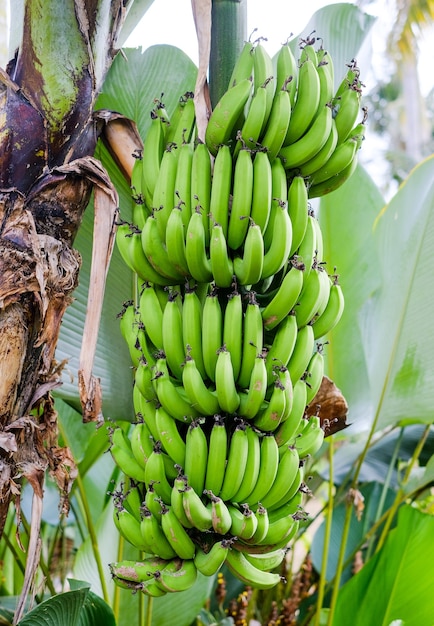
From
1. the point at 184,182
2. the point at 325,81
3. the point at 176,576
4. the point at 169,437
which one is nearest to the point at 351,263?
the point at 325,81

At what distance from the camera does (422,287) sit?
4.83 ft

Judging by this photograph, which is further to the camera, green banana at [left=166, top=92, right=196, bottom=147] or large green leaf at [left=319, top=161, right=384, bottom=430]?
large green leaf at [left=319, top=161, right=384, bottom=430]

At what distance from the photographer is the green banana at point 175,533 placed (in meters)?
0.82

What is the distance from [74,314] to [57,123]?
0.42 meters

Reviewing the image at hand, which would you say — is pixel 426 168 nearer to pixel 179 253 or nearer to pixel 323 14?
pixel 323 14

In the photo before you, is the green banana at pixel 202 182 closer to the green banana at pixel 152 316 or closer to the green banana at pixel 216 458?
the green banana at pixel 152 316

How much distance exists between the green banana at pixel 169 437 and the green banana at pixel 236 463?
75mm

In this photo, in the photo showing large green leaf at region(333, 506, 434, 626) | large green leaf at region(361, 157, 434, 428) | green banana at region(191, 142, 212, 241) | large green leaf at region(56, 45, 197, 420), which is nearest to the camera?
green banana at region(191, 142, 212, 241)

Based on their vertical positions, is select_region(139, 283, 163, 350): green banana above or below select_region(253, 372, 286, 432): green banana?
above

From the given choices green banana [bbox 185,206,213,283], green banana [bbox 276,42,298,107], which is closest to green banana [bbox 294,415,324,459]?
green banana [bbox 185,206,213,283]

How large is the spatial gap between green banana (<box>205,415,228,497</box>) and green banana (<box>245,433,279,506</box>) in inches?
2.1

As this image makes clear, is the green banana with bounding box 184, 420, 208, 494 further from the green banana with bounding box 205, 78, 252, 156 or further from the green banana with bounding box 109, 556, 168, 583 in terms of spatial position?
the green banana with bounding box 205, 78, 252, 156

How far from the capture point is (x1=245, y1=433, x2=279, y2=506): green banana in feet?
2.79

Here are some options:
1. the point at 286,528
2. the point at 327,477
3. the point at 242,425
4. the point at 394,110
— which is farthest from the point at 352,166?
the point at 394,110
